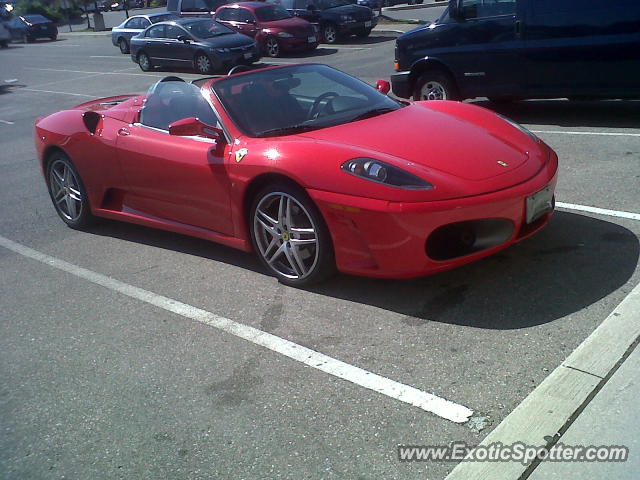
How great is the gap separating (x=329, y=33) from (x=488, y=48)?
47.6 feet

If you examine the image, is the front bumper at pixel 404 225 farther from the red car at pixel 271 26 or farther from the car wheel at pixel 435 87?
the red car at pixel 271 26

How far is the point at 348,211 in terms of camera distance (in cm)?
404

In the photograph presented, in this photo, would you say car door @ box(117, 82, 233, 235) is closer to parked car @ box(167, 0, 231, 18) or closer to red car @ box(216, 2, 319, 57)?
red car @ box(216, 2, 319, 57)

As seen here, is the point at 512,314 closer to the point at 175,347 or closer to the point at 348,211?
the point at 348,211

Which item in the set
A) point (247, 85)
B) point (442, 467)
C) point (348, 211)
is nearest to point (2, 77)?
point (247, 85)

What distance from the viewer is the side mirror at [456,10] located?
356 inches

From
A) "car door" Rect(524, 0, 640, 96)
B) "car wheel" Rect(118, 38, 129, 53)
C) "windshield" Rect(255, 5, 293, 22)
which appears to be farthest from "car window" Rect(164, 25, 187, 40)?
"car door" Rect(524, 0, 640, 96)

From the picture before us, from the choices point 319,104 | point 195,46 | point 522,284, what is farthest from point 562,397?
point 195,46

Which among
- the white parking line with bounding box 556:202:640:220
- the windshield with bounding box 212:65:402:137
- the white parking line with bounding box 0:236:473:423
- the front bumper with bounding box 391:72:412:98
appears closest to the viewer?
the white parking line with bounding box 0:236:473:423

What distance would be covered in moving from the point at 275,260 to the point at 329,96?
1.33 metres

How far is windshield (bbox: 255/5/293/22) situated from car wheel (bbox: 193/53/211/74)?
3.16m

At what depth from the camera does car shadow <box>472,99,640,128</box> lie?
834 centimetres

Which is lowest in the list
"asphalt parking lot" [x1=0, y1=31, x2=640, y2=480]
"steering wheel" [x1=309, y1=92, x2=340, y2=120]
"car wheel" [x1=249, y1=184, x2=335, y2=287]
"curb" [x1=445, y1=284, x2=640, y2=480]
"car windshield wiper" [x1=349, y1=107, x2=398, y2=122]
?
"asphalt parking lot" [x1=0, y1=31, x2=640, y2=480]

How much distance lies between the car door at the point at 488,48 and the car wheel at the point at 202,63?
10637 mm
